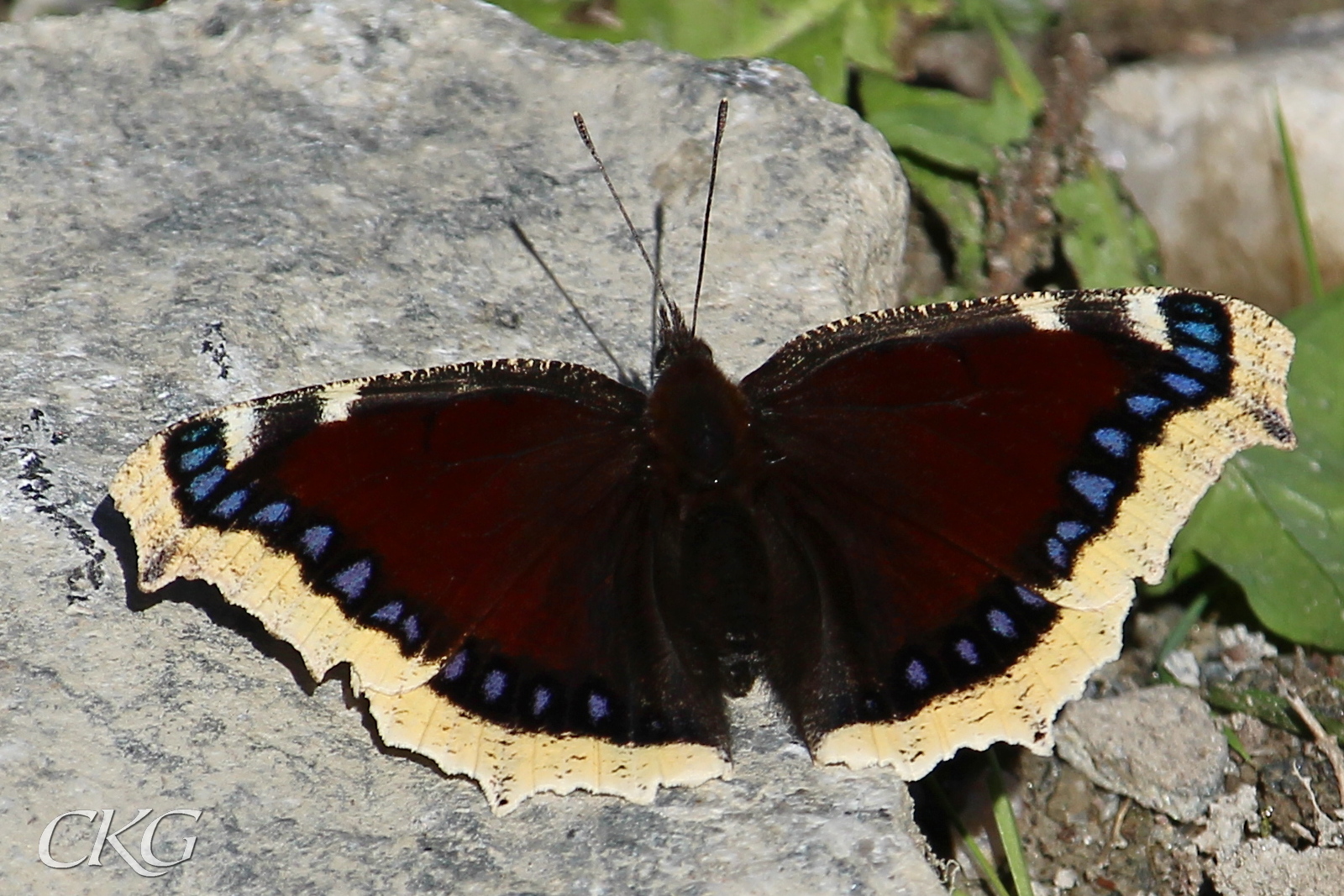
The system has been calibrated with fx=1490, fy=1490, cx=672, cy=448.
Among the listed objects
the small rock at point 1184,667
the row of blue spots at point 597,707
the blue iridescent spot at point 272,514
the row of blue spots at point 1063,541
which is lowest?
the small rock at point 1184,667

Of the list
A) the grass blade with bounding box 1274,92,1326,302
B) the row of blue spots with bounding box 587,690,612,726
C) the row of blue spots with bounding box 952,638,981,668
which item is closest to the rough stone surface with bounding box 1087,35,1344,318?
the grass blade with bounding box 1274,92,1326,302

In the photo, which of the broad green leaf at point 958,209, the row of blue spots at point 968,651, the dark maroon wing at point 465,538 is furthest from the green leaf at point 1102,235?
the dark maroon wing at point 465,538

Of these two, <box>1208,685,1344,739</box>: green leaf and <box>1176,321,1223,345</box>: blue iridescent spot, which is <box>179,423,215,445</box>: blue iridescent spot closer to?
<box>1176,321,1223,345</box>: blue iridescent spot

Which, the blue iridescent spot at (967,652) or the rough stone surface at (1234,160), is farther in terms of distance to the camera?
the rough stone surface at (1234,160)

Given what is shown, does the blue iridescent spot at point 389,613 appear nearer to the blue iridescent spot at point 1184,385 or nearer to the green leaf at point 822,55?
the blue iridescent spot at point 1184,385

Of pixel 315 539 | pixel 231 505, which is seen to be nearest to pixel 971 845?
pixel 315 539

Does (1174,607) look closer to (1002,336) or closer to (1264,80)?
(1002,336)

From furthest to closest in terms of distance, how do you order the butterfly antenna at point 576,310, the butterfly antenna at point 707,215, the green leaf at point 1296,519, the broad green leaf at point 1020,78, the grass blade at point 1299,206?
the broad green leaf at point 1020,78 → the grass blade at point 1299,206 → the green leaf at point 1296,519 → the butterfly antenna at point 576,310 → the butterfly antenna at point 707,215
